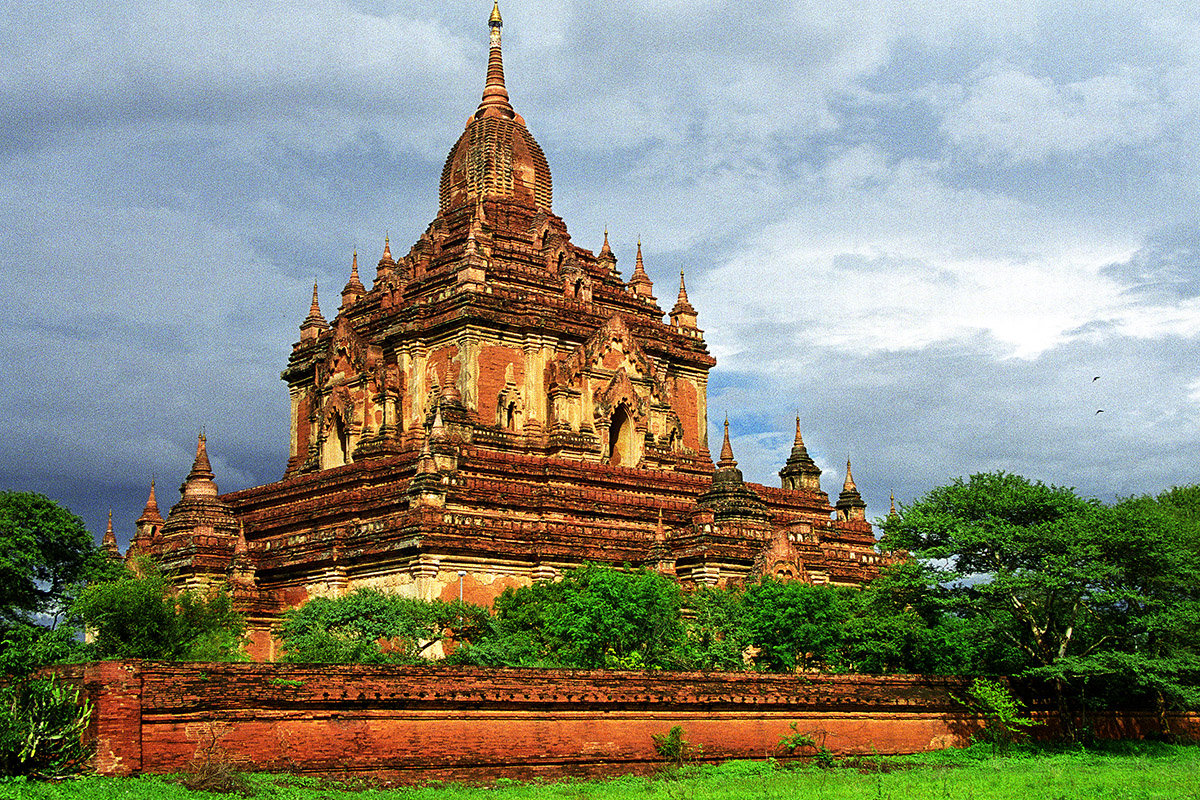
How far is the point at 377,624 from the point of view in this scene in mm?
30484

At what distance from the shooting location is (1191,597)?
32.9 m

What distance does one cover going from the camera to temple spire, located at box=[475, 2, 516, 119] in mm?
50156

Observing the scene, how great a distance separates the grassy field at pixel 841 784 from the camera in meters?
18.7

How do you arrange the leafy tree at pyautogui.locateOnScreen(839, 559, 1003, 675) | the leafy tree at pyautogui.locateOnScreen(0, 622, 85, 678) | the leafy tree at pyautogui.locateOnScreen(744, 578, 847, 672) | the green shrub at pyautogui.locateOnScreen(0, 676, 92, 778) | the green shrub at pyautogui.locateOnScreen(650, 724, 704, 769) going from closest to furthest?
the green shrub at pyautogui.locateOnScreen(0, 676, 92, 778), the green shrub at pyautogui.locateOnScreen(650, 724, 704, 769), the leafy tree at pyautogui.locateOnScreen(0, 622, 85, 678), the leafy tree at pyautogui.locateOnScreen(744, 578, 847, 672), the leafy tree at pyautogui.locateOnScreen(839, 559, 1003, 675)

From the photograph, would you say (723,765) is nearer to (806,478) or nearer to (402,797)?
(402,797)

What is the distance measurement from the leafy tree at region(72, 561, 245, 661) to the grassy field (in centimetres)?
1017

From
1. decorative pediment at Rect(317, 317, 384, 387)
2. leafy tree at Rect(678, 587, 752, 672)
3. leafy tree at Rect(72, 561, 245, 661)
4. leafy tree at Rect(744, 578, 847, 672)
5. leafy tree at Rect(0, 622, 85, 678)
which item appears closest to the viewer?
leafy tree at Rect(0, 622, 85, 678)

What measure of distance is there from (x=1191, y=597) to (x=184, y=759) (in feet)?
78.3

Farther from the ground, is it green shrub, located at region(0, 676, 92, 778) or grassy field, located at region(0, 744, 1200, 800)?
green shrub, located at region(0, 676, 92, 778)

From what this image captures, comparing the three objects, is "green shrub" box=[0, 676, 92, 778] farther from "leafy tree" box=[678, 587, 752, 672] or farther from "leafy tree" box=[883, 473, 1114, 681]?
"leafy tree" box=[883, 473, 1114, 681]

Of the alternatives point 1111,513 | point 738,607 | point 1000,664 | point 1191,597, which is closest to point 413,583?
point 738,607

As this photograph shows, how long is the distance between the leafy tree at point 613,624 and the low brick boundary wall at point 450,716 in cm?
368

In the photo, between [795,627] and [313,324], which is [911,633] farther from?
[313,324]

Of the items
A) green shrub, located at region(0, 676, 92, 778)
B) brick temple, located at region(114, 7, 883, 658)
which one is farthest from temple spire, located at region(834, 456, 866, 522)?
green shrub, located at region(0, 676, 92, 778)
